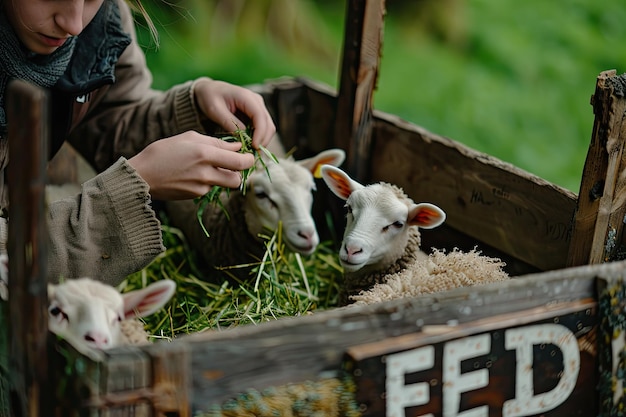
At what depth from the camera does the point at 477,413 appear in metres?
1.81

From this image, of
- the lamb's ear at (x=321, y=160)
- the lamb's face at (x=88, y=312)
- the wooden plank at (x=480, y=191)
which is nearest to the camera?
the lamb's face at (x=88, y=312)

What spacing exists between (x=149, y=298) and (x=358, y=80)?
5.04ft

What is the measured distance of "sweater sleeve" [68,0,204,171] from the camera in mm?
2893

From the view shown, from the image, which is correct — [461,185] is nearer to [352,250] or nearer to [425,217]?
[425,217]

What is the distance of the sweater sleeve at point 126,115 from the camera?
2.89 m

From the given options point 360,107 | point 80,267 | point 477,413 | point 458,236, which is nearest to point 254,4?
point 360,107

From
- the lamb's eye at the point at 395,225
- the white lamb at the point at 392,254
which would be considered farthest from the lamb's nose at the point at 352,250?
the lamb's eye at the point at 395,225

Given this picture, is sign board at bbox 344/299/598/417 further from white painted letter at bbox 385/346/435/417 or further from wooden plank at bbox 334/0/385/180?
wooden plank at bbox 334/0/385/180

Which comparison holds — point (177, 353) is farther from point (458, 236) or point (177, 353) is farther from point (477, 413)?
point (458, 236)

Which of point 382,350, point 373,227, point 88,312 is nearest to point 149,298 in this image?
point 88,312

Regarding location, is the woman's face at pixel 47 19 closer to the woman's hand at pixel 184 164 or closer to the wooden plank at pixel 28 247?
the woman's hand at pixel 184 164

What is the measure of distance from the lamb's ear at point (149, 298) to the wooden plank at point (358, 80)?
4.97 ft

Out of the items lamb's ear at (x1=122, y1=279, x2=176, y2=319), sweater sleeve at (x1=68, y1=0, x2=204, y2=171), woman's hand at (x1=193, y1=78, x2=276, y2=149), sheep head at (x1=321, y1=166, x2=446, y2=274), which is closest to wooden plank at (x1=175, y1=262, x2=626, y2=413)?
lamb's ear at (x1=122, y1=279, x2=176, y2=319)

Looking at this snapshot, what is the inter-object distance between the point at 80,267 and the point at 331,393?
73 centimetres
